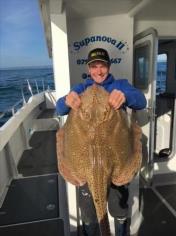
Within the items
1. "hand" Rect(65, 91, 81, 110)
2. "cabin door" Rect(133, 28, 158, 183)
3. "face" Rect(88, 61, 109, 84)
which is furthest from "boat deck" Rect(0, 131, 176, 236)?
"hand" Rect(65, 91, 81, 110)

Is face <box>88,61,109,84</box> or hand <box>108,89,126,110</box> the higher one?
face <box>88,61,109,84</box>

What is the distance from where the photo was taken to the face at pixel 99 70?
201cm

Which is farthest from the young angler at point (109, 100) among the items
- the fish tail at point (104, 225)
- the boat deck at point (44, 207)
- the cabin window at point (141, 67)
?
the cabin window at point (141, 67)

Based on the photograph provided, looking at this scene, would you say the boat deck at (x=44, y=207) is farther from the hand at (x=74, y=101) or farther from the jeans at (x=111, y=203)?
the hand at (x=74, y=101)

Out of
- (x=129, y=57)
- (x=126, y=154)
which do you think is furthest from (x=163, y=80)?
(x=126, y=154)

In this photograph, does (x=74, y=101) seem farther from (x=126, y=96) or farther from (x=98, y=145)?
(x=126, y=96)

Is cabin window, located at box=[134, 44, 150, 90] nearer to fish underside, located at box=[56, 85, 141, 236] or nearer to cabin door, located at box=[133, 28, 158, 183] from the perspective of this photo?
cabin door, located at box=[133, 28, 158, 183]

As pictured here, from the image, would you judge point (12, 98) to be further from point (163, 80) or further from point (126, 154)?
point (126, 154)

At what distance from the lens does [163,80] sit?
5934mm

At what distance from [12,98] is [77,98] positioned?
19.8 m

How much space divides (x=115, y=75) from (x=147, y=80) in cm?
49

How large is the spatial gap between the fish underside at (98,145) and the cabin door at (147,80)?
2.03 m

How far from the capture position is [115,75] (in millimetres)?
3328

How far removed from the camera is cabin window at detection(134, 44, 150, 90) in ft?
11.5
